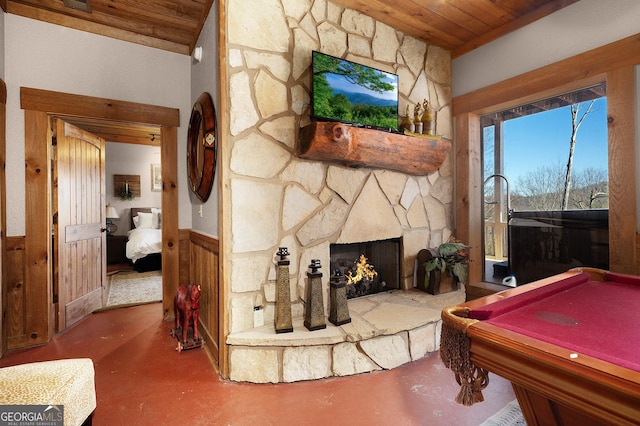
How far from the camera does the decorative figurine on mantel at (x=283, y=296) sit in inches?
79.2

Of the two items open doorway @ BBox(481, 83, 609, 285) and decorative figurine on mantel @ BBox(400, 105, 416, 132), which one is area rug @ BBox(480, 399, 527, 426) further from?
decorative figurine on mantel @ BBox(400, 105, 416, 132)

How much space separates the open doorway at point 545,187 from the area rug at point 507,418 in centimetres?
148

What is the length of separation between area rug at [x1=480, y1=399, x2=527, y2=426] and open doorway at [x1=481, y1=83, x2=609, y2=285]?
1.48 metres

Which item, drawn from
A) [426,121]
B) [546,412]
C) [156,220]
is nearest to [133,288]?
[156,220]

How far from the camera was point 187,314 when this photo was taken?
241cm

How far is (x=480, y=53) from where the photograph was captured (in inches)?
117

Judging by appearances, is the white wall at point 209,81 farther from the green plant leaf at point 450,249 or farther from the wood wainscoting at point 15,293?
the green plant leaf at point 450,249

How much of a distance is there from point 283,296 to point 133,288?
3318 millimetres

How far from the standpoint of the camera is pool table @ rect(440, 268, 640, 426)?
735 millimetres

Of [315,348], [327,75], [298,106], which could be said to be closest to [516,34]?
[327,75]

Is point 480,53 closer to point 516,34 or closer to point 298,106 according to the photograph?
point 516,34

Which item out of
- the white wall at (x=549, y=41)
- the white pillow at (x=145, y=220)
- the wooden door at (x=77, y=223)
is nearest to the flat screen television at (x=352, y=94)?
the white wall at (x=549, y=41)

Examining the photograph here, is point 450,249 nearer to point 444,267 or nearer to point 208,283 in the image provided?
point 444,267

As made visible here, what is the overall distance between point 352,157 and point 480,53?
1.91 metres
